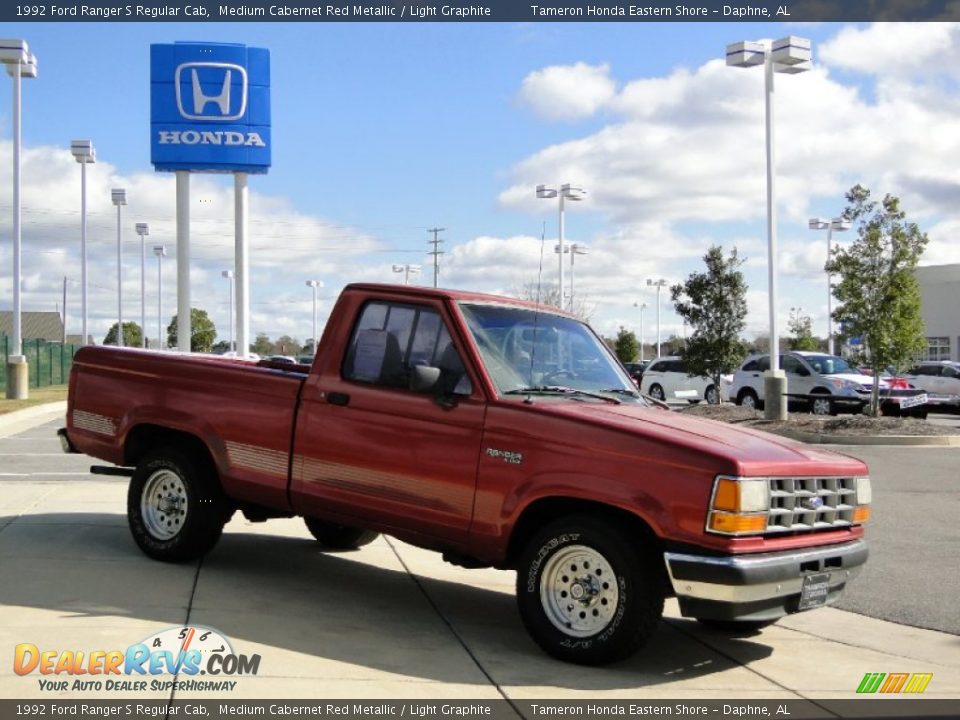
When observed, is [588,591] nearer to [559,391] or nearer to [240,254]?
[559,391]

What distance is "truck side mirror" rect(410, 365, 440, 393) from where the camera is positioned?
6383mm

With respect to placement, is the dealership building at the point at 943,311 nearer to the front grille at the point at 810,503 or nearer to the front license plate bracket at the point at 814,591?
the front grille at the point at 810,503

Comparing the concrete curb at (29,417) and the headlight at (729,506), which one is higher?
the headlight at (729,506)

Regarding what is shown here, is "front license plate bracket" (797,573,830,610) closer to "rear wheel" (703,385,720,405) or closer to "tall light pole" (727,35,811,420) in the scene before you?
"tall light pole" (727,35,811,420)

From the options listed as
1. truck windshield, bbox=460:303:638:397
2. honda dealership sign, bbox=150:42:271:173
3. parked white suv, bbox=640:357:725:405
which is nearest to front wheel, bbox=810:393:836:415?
parked white suv, bbox=640:357:725:405

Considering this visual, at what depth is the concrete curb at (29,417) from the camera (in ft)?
78.3

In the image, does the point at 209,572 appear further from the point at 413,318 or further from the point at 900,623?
the point at 900,623

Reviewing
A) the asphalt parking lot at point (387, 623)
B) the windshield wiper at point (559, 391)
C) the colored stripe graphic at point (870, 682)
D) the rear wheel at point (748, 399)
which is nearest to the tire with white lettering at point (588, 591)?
the asphalt parking lot at point (387, 623)

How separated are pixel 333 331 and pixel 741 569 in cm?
315

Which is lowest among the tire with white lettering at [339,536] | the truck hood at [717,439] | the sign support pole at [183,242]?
the tire with white lettering at [339,536]

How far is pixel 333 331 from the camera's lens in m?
7.30

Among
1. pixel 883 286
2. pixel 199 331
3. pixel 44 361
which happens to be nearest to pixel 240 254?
pixel 883 286

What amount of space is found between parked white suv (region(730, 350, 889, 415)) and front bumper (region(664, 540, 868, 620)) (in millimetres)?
21481

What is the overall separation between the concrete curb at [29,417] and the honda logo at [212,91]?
642cm
